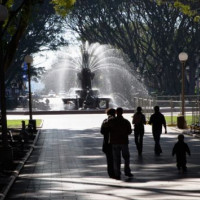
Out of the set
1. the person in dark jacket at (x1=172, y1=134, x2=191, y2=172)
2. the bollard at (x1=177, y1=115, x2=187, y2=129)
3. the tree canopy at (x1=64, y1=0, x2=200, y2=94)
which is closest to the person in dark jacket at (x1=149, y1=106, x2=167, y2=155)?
the person in dark jacket at (x1=172, y1=134, x2=191, y2=172)

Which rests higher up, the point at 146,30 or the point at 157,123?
the point at 146,30

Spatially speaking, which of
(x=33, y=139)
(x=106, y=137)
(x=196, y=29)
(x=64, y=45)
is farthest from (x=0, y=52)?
(x=64, y=45)

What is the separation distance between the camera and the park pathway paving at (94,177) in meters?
12.9

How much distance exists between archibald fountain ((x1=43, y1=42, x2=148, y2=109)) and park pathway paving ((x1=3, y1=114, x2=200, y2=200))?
3483 cm

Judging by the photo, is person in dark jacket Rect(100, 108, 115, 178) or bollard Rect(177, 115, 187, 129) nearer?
person in dark jacket Rect(100, 108, 115, 178)

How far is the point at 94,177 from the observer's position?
1563 cm

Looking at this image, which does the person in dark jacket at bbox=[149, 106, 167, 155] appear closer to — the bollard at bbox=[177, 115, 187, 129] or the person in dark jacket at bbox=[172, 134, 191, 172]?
the person in dark jacket at bbox=[172, 134, 191, 172]

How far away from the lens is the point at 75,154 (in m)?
22.0

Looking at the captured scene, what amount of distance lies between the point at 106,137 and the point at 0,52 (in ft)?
15.3

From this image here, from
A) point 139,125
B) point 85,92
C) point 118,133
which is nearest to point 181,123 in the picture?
point 139,125

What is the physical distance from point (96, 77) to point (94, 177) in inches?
1910

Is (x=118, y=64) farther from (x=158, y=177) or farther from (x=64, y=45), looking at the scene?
(x=158, y=177)

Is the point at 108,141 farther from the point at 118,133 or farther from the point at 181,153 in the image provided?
the point at 181,153

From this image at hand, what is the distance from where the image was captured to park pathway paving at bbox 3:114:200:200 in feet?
42.2
